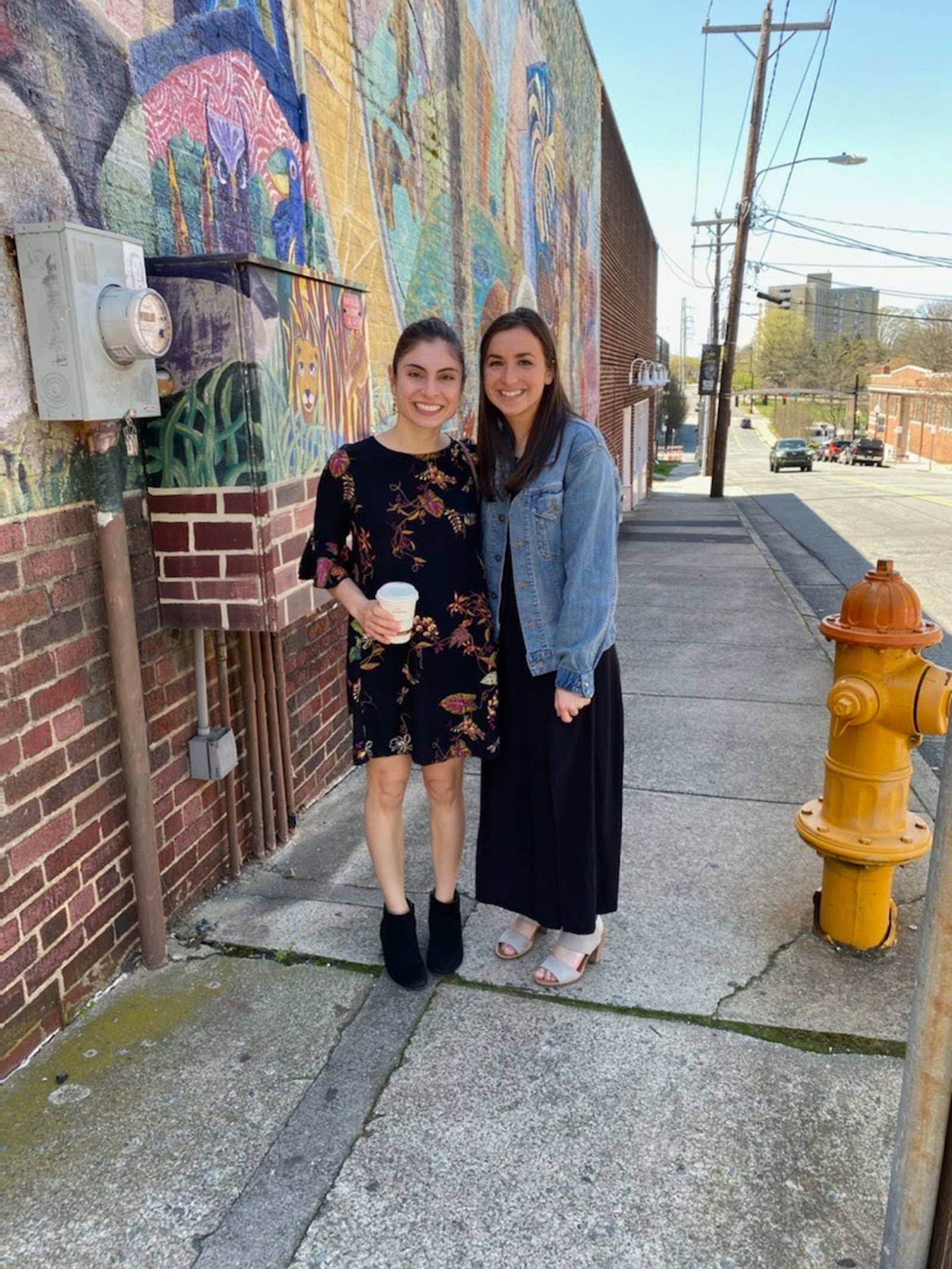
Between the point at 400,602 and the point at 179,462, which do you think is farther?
the point at 179,462

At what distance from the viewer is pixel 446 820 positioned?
2.68 m

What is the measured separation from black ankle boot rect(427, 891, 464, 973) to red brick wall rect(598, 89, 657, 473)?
9.48m

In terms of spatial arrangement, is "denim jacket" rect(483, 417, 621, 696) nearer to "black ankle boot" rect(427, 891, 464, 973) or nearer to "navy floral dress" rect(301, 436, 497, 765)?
"navy floral dress" rect(301, 436, 497, 765)

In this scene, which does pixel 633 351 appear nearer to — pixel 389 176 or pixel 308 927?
pixel 389 176

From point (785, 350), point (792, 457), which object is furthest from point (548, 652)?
point (785, 350)

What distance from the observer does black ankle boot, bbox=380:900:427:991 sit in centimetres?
261

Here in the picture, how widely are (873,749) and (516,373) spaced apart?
1470mm

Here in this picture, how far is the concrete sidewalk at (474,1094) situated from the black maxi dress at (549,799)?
0.24 m

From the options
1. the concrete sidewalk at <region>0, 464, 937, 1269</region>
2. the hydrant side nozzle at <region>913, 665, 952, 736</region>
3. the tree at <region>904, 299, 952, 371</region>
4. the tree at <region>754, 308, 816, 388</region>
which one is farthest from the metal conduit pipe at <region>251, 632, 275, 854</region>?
the tree at <region>754, 308, 816, 388</region>

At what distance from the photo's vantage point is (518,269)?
8086mm

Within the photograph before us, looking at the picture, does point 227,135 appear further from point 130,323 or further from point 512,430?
point 512,430

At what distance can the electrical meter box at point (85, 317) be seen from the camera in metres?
2.08

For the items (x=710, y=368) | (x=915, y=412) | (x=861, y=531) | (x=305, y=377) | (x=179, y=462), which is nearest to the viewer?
(x=179, y=462)

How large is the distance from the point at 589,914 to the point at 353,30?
3.85m
